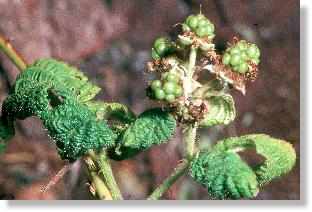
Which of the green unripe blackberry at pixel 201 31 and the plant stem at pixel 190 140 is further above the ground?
the green unripe blackberry at pixel 201 31

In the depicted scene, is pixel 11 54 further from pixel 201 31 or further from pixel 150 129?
pixel 201 31

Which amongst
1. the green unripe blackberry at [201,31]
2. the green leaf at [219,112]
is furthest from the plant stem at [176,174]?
the green unripe blackberry at [201,31]

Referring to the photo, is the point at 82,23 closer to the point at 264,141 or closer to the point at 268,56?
the point at 268,56

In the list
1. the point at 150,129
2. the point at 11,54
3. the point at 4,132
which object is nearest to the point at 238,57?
the point at 150,129

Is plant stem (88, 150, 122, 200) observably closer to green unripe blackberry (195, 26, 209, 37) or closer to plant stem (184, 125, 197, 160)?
plant stem (184, 125, 197, 160)

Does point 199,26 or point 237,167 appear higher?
point 199,26

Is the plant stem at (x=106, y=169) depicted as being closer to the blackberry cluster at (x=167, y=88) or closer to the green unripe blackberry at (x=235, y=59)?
the blackberry cluster at (x=167, y=88)

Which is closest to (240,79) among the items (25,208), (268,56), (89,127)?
(89,127)
